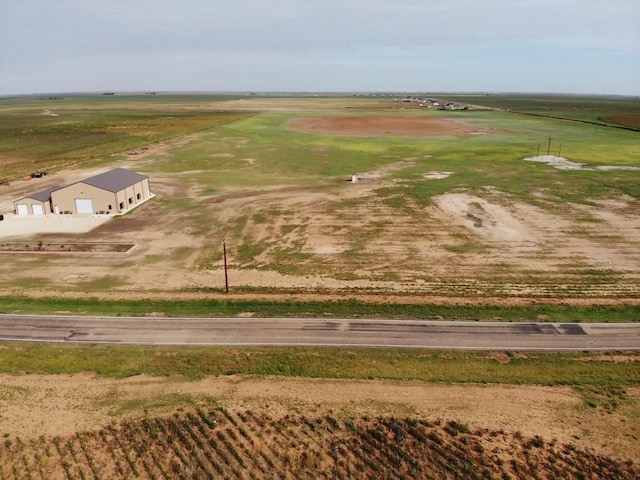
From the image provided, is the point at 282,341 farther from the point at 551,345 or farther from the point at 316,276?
the point at 551,345

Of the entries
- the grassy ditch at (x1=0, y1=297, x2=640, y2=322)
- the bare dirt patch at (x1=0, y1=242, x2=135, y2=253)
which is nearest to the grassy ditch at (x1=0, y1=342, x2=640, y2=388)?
the grassy ditch at (x1=0, y1=297, x2=640, y2=322)

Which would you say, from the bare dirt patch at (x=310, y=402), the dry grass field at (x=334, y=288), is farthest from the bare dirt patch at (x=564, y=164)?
the bare dirt patch at (x=310, y=402)

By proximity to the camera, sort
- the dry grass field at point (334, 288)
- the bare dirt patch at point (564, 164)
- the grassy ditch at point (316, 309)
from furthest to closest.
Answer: the bare dirt patch at point (564, 164)
the grassy ditch at point (316, 309)
the dry grass field at point (334, 288)

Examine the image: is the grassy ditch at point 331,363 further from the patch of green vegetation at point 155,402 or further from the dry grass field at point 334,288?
the patch of green vegetation at point 155,402

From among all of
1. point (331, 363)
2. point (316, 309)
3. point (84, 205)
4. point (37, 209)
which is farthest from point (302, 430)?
point (37, 209)

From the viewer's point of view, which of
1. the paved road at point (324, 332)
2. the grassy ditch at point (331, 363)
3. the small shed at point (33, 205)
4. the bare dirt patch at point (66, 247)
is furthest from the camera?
the small shed at point (33, 205)

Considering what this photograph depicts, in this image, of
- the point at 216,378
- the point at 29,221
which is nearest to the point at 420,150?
the point at 29,221

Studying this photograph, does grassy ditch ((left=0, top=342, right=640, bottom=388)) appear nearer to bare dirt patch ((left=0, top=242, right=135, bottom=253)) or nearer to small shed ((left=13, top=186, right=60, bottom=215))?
bare dirt patch ((left=0, top=242, right=135, bottom=253))
